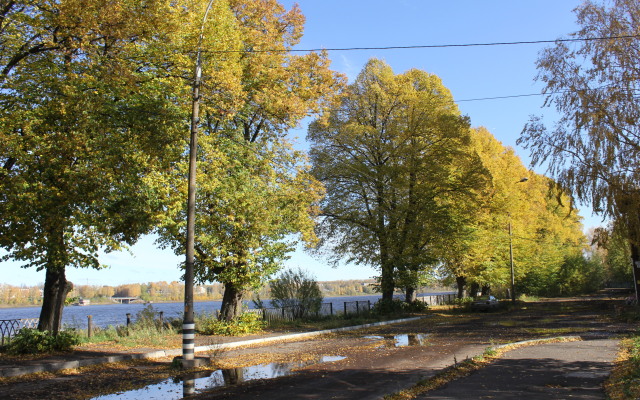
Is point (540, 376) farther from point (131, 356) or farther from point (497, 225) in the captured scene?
point (497, 225)

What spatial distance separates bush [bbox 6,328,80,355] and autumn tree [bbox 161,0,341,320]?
4.76 m

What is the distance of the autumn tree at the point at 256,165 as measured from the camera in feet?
59.0

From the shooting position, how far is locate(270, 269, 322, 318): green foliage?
2531 centimetres

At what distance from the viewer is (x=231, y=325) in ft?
63.3

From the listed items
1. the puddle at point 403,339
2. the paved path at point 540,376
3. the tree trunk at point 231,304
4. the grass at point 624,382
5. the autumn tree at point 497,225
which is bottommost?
the puddle at point 403,339

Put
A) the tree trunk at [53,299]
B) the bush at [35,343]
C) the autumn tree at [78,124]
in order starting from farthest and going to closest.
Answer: the tree trunk at [53,299], the bush at [35,343], the autumn tree at [78,124]

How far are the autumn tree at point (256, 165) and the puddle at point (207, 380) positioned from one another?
662 cm

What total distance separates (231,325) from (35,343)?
296 inches

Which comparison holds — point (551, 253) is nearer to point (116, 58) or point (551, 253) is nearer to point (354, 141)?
point (354, 141)

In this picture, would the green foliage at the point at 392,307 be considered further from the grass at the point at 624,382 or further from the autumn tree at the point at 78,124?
the grass at the point at 624,382

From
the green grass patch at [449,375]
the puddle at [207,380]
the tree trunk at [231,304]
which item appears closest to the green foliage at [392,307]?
the tree trunk at [231,304]

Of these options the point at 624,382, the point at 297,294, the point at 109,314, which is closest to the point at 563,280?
the point at 297,294

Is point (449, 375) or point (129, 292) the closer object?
point (449, 375)

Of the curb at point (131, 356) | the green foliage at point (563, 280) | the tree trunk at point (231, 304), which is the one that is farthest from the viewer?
the green foliage at point (563, 280)
